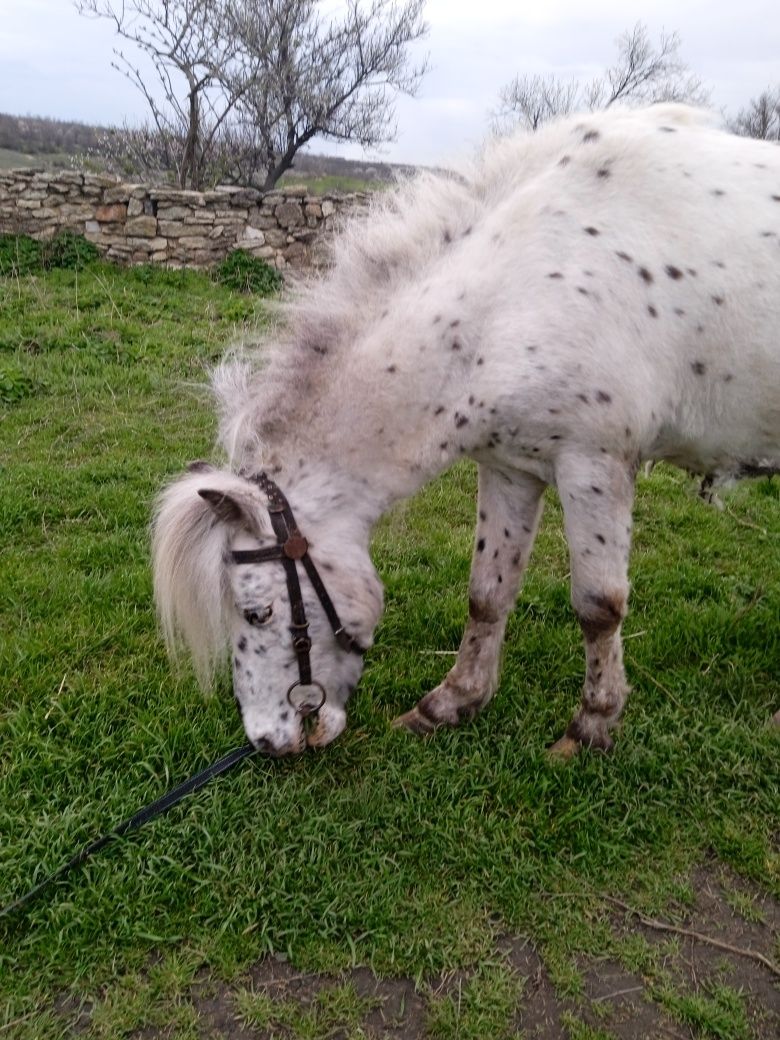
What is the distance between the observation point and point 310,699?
274 cm

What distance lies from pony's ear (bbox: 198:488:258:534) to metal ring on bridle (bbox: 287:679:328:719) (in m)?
0.54

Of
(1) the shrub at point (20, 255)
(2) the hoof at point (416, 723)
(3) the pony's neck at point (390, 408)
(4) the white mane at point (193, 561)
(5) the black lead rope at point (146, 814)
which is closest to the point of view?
(5) the black lead rope at point (146, 814)

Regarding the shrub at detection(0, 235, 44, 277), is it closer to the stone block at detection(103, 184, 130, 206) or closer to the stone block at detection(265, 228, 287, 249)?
the stone block at detection(103, 184, 130, 206)

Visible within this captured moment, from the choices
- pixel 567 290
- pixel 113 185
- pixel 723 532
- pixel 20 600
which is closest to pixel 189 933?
pixel 20 600

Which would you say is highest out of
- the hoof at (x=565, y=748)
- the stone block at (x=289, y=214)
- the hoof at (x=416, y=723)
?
the stone block at (x=289, y=214)

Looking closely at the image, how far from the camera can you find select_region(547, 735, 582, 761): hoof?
304 cm

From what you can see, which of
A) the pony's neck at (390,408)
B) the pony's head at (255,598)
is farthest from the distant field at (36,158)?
the pony's head at (255,598)

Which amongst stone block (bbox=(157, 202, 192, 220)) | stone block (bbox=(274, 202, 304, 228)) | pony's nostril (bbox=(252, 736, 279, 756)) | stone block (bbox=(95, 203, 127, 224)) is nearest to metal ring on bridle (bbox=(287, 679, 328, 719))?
pony's nostril (bbox=(252, 736, 279, 756))

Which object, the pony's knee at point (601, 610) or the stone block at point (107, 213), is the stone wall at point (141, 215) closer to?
the stone block at point (107, 213)

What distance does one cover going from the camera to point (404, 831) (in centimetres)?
274

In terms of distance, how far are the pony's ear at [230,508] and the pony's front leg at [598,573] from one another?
1.03 m

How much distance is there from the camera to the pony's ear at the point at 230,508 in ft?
8.03

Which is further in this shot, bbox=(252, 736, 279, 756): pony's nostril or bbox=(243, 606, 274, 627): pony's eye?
bbox=(252, 736, 279, 756): pony's nostril

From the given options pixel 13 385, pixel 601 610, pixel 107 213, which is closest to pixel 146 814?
pixel 601 610
